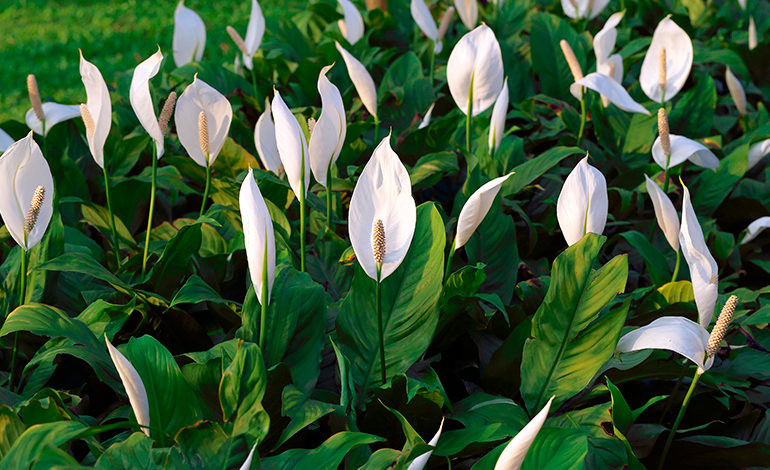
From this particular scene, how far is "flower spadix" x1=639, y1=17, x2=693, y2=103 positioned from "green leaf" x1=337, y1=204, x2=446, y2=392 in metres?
1.01

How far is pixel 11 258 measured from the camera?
4.40 ft

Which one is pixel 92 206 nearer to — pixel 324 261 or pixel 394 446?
pixel 324 261

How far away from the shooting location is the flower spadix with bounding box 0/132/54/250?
1.11 meters

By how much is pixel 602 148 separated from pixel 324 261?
3.51 ft

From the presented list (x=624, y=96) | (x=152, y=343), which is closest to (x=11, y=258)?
(x=152, y=343)

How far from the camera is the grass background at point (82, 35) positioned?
5.30 meters

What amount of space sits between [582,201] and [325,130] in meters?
0.42

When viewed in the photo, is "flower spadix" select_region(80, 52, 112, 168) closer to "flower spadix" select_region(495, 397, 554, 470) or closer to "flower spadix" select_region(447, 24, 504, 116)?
"flower spadix" select_region(447, 24, 504, 116)

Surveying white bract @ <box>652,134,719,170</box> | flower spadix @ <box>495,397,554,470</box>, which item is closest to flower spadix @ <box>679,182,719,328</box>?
flower spadix @ <box>495,397,554,470</box>

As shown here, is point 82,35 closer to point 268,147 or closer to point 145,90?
point 268,147

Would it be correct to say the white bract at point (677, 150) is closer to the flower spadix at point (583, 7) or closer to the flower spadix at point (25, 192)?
the flower spadix at point (25, 192)

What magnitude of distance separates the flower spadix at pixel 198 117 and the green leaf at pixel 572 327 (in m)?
0.66

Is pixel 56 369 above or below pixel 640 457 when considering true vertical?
above

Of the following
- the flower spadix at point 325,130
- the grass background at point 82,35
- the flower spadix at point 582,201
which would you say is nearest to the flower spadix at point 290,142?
the flower spadix at point 325,130
